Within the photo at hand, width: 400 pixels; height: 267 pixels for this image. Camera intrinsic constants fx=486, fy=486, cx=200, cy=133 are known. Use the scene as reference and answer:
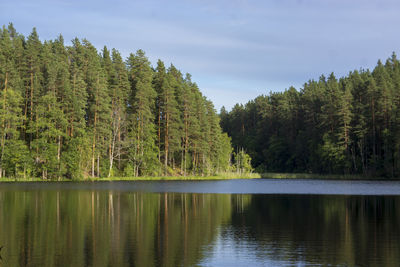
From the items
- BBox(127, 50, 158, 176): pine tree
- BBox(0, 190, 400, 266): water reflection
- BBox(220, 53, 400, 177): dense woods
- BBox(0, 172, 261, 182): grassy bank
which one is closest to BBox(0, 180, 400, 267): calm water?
BBox(0, 190, 400, 266): water reflection

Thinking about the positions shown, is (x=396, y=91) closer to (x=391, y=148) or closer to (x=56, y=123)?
(x=391, y=148)

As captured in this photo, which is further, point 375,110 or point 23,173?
point 375,110

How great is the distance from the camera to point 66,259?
17.5 m

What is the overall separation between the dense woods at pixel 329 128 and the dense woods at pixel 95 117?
1039 inches

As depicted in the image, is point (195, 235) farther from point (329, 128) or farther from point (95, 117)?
point (329, 128)

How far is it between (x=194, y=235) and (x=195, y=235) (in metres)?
0.05

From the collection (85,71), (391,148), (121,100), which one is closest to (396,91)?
(391,148)

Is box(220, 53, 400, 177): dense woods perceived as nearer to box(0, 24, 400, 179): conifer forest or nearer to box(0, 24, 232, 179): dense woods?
box(0, 24, 400, 179): conifer forest

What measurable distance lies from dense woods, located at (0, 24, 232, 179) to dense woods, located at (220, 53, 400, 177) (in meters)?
26.4

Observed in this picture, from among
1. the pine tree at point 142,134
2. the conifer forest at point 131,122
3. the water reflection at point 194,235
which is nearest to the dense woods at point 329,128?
the conifer forest at point 131,122

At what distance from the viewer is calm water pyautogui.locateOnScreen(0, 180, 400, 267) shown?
17.9 meters

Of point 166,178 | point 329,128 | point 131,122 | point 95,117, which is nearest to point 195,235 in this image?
point 95,117

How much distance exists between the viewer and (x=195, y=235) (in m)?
23.6

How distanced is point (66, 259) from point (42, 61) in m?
82.3
